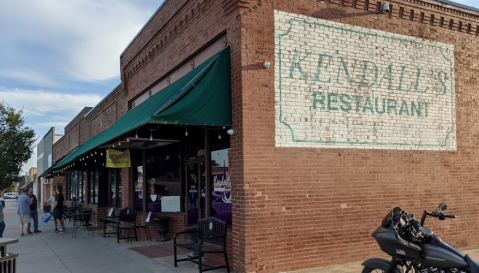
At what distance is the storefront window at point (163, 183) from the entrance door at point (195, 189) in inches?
29.9

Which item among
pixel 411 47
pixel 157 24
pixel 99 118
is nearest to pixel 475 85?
pixel 411 47

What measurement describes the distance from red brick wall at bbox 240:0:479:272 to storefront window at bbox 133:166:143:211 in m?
6.86

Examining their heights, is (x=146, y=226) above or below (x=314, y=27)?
below

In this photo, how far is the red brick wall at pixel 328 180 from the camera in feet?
25.3

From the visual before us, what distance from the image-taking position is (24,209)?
624 inches

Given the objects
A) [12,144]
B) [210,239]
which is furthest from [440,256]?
[12,144]

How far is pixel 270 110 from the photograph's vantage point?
795 centimetres

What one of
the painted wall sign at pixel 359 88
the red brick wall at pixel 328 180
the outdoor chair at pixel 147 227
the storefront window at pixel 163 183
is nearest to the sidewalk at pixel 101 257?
the outdoor chair at pixel 147 227

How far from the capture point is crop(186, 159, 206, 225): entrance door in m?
10.9

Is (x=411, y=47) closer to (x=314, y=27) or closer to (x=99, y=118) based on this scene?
(x=314, y=27)

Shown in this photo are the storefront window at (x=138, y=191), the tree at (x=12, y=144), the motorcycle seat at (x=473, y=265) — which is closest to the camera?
the motorcycle seat at (x=473, y=265)

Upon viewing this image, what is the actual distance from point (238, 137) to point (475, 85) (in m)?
6.81

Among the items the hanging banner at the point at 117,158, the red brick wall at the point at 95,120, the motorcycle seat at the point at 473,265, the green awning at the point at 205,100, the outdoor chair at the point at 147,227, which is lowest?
the outdoor chair at the point at 147,227

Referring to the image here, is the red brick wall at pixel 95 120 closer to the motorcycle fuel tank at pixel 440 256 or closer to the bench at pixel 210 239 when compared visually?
the bench at pixel 210 239
